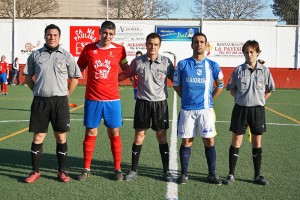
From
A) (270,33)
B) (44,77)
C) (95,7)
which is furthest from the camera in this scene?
(95,7)

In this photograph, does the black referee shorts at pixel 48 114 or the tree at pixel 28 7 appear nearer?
the black referee shorts at pixel 48 114

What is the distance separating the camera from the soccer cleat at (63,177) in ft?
17.0

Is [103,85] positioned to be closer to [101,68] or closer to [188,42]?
[101,68]

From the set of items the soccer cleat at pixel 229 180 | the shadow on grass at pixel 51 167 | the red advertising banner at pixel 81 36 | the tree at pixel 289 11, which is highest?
the tree at pixel 289 11

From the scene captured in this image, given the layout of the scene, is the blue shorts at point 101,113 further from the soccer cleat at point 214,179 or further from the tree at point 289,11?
the tree at point 289,11

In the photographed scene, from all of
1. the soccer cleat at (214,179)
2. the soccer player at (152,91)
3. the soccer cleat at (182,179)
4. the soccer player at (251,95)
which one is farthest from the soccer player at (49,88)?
the soccer player at (251,95)

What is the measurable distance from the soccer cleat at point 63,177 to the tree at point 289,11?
2885 centimetres

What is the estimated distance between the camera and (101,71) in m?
5.34

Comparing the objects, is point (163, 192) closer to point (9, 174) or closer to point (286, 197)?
point (286, 197)

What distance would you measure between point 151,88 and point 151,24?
85.0 ft

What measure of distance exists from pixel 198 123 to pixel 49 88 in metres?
1.95

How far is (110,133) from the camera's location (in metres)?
5.53

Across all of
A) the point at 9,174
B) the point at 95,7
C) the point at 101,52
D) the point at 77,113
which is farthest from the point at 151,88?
the point at 95,7

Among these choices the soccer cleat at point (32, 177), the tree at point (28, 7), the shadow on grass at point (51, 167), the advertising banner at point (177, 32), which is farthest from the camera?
the tree at point (28, 7)
